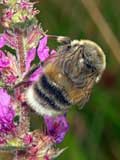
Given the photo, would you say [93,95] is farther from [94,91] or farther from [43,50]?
[43,50]

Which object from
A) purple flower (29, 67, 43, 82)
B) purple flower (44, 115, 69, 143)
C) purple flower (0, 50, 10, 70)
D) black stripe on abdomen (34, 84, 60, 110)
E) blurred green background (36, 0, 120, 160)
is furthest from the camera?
blurred green background (36, 0, 120, 160)

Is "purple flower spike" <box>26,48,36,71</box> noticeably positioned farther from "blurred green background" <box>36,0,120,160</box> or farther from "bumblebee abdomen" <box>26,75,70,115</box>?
"blurred green background" <box>36,0,120,160</box>

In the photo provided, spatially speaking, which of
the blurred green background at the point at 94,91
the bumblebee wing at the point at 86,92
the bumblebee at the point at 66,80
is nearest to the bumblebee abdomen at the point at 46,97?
the bumblebee at the point at 66,80

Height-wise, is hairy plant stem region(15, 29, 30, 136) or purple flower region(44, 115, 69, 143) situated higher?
hairy plant stem region(15, 29, 30, 136)

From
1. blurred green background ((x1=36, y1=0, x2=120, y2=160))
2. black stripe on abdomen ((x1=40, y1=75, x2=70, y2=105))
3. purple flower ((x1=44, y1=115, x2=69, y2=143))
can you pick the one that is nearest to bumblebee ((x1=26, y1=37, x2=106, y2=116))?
black stripe on abdomen ((x1=40, y1=75, x2=70, y2=105))

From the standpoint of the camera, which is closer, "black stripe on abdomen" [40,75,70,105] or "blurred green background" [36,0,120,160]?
"black stripe on abdomen" [40,75,70,105]

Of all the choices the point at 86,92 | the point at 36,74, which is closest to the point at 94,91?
the point at 86,92

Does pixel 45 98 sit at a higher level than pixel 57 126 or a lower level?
higher
